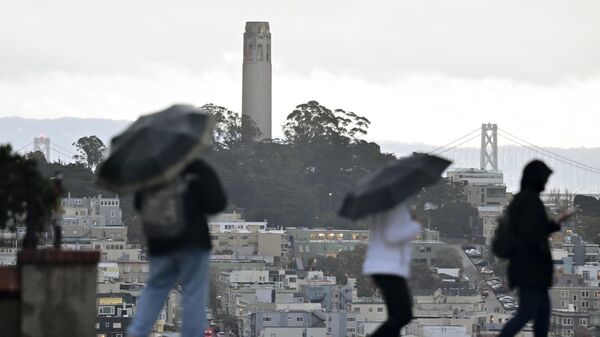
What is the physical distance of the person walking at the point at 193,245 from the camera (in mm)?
10992

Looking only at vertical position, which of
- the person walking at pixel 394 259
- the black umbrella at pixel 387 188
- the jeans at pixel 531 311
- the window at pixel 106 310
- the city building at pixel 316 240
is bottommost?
the jeans at pixel 531 311

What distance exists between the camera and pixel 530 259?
12.2 metres

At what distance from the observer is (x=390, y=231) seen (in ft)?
38.3

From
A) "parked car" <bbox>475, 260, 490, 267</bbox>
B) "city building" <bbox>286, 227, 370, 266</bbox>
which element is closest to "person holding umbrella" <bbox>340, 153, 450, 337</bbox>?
"city building" <bbox>286, 227, 370, 266</bbox>

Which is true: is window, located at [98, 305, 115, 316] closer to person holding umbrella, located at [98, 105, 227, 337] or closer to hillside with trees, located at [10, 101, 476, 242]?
hillside with trees, located at [10, 101, 476, 242]

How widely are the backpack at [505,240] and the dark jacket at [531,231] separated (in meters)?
0.02

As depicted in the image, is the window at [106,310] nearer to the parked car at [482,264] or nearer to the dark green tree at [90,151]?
the parked car at [482,264]

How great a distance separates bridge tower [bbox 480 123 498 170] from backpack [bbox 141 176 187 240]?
162 meters

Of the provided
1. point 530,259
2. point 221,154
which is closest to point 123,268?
point 221,154

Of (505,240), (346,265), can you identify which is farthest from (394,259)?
(346,265)

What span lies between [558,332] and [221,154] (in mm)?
34092

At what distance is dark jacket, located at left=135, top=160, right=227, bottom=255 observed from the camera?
36.0 ft

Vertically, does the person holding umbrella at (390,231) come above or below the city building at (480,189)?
below

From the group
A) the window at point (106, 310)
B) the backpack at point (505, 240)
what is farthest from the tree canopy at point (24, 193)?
the window at point (106, 310)
